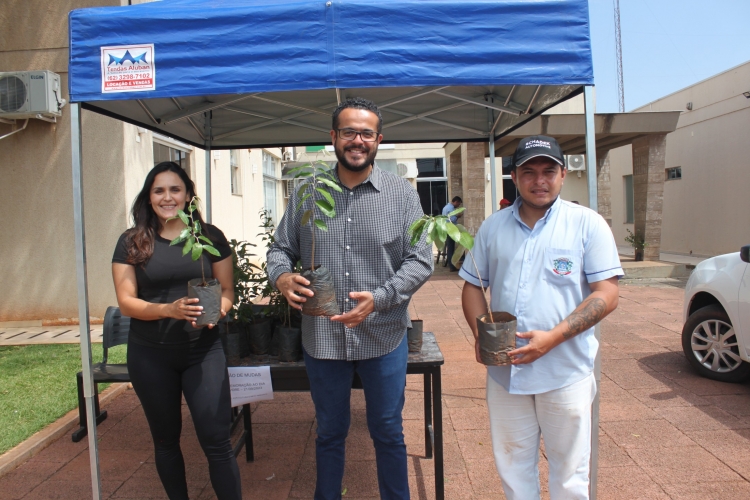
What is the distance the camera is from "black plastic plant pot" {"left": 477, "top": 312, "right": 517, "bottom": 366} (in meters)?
2.05

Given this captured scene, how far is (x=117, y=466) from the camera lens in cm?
354

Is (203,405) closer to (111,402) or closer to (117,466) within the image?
(117,466)

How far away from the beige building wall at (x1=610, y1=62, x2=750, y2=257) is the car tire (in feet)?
34.0

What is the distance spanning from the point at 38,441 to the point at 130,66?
8.99ft

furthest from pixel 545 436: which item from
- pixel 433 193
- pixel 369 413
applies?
pixel 433 193

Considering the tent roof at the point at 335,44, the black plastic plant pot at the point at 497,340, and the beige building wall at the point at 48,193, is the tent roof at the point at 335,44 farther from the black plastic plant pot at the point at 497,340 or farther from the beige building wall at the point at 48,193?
the beige building wall at the point at 48,193

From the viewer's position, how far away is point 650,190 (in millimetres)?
12109

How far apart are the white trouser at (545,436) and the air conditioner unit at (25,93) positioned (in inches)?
275

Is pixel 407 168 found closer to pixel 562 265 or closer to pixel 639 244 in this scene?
pixel 639 244

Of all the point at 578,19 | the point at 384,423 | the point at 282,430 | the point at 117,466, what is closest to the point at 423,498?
the point at 384,423

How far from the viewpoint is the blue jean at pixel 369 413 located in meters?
2.44

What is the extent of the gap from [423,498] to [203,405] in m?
1.38

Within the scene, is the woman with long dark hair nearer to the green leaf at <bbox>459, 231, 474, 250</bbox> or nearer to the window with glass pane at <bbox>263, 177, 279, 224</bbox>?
the green leaf at <bbox>459, 231, 474, 250</bbox>

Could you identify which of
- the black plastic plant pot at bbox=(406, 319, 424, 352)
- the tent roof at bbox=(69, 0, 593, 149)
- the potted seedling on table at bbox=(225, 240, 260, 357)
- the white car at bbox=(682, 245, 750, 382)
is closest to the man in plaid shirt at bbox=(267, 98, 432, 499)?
the tent roof at bbox=(69, 0, 593, 149)
